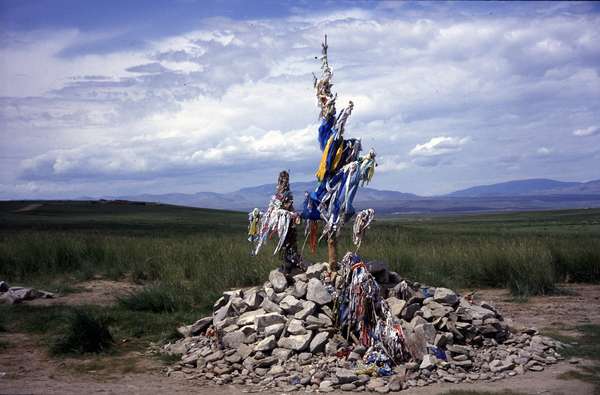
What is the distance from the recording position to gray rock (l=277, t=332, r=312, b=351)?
7.76m

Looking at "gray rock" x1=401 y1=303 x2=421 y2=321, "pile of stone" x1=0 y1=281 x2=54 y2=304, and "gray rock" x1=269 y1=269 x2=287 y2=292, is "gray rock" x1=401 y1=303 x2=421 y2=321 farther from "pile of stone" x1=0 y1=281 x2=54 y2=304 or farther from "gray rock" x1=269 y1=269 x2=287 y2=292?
"pile of stone" x1=0 y1=281 x2=54 y2=304

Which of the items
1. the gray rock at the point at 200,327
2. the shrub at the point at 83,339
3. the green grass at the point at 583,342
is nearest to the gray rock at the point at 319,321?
the gray rock at the point at 200,327

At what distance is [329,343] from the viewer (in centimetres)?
789

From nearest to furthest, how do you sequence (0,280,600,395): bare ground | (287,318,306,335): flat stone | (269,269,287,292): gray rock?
(0,280,600,395): bare ground
(287,318,306,335): flat stone
(269,269,287,292): gray rock

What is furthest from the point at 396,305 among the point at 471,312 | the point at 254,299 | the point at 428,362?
the point at 254,299

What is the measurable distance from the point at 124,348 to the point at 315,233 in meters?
3.58

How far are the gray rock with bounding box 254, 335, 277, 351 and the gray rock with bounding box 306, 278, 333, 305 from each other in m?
0.95

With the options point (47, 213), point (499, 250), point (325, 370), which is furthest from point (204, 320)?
point (47, 213)

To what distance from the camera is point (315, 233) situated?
9055 mm

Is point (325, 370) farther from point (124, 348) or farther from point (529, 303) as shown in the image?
point (529, 303)

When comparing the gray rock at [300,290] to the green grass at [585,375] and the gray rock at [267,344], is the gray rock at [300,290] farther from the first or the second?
the green grass at [585,375]

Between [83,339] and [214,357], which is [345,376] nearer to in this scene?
[214,357]

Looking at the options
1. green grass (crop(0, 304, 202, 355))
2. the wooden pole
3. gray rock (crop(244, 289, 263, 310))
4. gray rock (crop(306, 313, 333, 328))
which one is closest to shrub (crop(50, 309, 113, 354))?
→ green grass (crop(0, 304, 202, 355))

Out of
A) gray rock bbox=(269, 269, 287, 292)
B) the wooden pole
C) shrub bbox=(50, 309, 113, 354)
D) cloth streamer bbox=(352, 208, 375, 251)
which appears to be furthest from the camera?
gray rock bbox=(269, 269, 287, 292)
